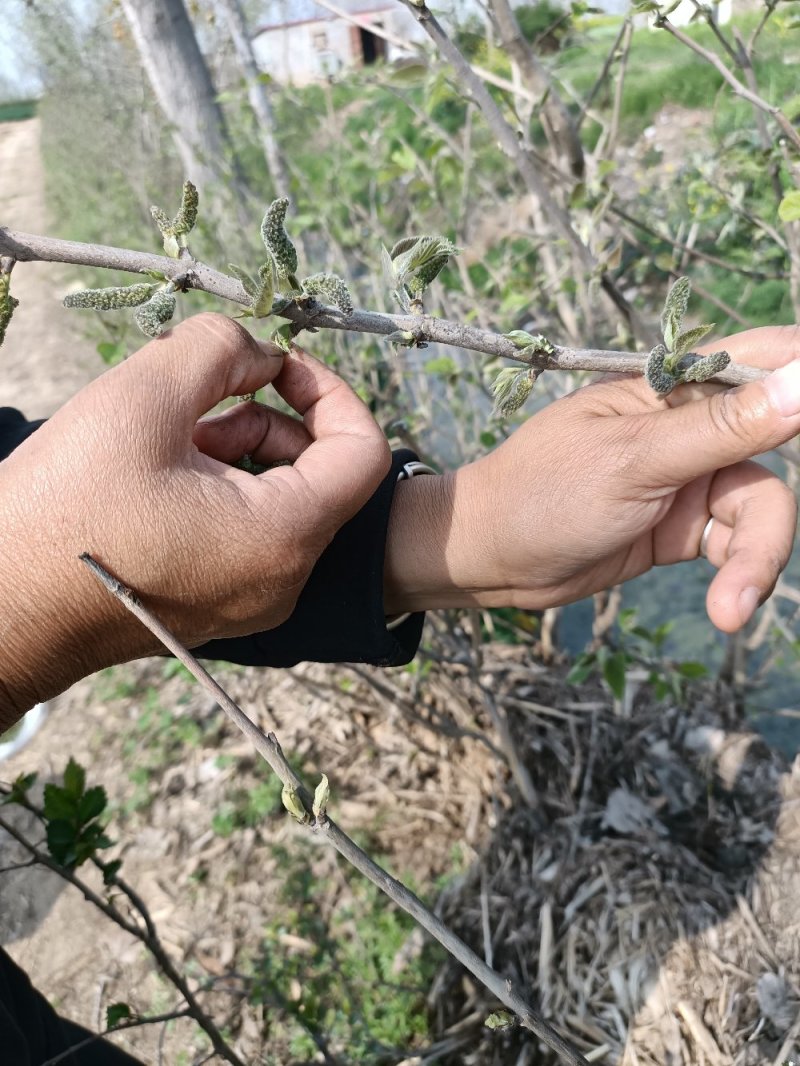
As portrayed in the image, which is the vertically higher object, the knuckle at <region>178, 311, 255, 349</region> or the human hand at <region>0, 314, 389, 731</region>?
the knuckle at <region>178, 311, 255, 349</region>

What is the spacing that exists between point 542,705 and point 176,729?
1534 mm

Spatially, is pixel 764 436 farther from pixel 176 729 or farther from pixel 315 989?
pixel 176 729

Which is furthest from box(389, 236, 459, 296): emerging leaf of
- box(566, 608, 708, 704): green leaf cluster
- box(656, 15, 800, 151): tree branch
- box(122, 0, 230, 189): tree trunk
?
box(122, 0, 230, 189): tree trunk

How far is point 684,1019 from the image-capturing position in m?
1.92

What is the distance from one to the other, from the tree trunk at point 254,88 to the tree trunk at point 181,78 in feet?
1.79

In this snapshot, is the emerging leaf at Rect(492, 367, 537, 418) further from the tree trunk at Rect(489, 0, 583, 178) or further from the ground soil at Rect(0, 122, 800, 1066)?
the ground soil at Rect(0, 122, 800, 1066)

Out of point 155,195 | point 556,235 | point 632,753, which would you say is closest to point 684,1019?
point 632,753

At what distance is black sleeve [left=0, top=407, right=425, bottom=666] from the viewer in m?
1.50

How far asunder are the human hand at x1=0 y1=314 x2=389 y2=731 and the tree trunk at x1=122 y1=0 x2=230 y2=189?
453cm

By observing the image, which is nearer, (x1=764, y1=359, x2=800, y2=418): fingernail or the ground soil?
(x1=764, y1=359, x2=800, y2=418): fingernail

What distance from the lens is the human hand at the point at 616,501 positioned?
115cm

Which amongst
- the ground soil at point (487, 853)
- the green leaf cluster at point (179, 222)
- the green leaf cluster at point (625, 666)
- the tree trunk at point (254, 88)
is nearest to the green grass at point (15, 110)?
the tree trunk at point (254, 88)

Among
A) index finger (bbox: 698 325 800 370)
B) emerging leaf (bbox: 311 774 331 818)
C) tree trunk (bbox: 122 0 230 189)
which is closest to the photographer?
emerging leaf (bbox: 311 774 331 818)

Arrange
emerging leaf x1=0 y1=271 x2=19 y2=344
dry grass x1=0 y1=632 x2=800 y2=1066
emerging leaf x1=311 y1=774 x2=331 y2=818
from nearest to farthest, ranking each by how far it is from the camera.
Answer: emerging leaf x1=311 y1=774 x2=331 y2=818
emerging leaf x1=0 y1=271 x2=19 y2=344
dry grass x1=0 y1=632 x2=800 y2=1066
